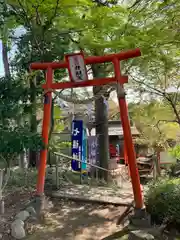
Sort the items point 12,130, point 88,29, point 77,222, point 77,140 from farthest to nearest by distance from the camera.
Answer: point 77,140, point 88,29, point 77,222, point 12,130

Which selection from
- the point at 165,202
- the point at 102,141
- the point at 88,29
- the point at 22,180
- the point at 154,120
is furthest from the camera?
the point at 154,120

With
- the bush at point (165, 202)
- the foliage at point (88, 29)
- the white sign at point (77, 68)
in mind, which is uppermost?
the foliage at point (88, 29)

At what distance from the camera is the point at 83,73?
17.1 feet

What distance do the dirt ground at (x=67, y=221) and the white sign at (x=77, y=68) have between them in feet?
8.83

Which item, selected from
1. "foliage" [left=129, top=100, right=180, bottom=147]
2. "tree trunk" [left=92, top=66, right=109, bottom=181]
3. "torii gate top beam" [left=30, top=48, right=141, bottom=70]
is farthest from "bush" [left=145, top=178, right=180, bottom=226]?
"foliage" [left=129, top=100, right=180, bottom=147]

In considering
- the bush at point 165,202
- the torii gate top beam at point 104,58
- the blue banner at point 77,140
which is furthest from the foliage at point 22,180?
the bush at point 165,202

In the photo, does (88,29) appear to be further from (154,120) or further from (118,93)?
(154,120)

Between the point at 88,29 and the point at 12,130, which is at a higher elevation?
the point at 88,29

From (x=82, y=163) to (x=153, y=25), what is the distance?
387 cm

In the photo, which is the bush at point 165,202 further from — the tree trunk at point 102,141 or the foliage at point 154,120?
the foliage at point 154,120

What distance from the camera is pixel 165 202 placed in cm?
449

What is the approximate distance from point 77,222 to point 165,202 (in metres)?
1.65

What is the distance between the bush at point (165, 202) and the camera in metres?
4.38

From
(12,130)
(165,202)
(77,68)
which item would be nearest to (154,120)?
(77,68)
